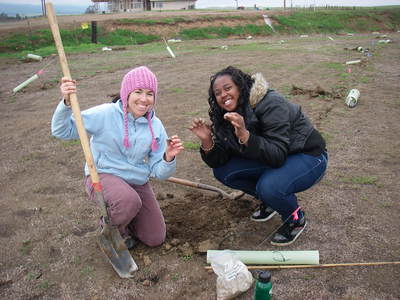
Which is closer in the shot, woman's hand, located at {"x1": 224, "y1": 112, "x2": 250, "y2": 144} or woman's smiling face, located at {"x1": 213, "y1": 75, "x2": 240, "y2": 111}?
woman's hand, located at {"x1": 224, "y1": 112, "x2": 250, "y2": 144}

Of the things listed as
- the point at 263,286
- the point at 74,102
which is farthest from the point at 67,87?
the point at 263,286

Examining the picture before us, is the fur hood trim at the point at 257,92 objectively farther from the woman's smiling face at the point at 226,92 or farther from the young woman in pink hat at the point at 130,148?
the young woman in pink hat at the point at 130,148

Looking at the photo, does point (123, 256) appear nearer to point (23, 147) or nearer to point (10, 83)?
point (23, 147)

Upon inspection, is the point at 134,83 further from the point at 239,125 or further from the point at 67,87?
the point at 239,125

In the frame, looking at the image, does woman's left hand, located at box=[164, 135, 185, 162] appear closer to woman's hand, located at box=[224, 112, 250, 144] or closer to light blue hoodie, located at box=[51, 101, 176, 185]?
light blue hoodie, located at box=[51, 101, 176, 185]

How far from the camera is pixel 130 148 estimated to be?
2.95 m

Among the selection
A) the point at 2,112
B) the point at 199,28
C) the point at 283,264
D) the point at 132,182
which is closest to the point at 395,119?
the point at 283,264

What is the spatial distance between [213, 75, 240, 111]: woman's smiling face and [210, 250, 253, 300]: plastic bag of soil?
1.14 metres

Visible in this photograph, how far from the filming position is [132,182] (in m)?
3.07

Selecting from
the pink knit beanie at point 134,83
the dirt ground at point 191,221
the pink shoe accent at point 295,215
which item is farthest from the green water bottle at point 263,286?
the pink knit beanie at point 134,83

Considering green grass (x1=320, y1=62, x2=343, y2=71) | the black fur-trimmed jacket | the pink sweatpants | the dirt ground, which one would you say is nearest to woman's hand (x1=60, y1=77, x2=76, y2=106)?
the pink sweatpants

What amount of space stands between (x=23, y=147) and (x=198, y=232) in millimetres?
3600

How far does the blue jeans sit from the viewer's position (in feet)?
9.68

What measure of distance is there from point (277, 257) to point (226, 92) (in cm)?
132
